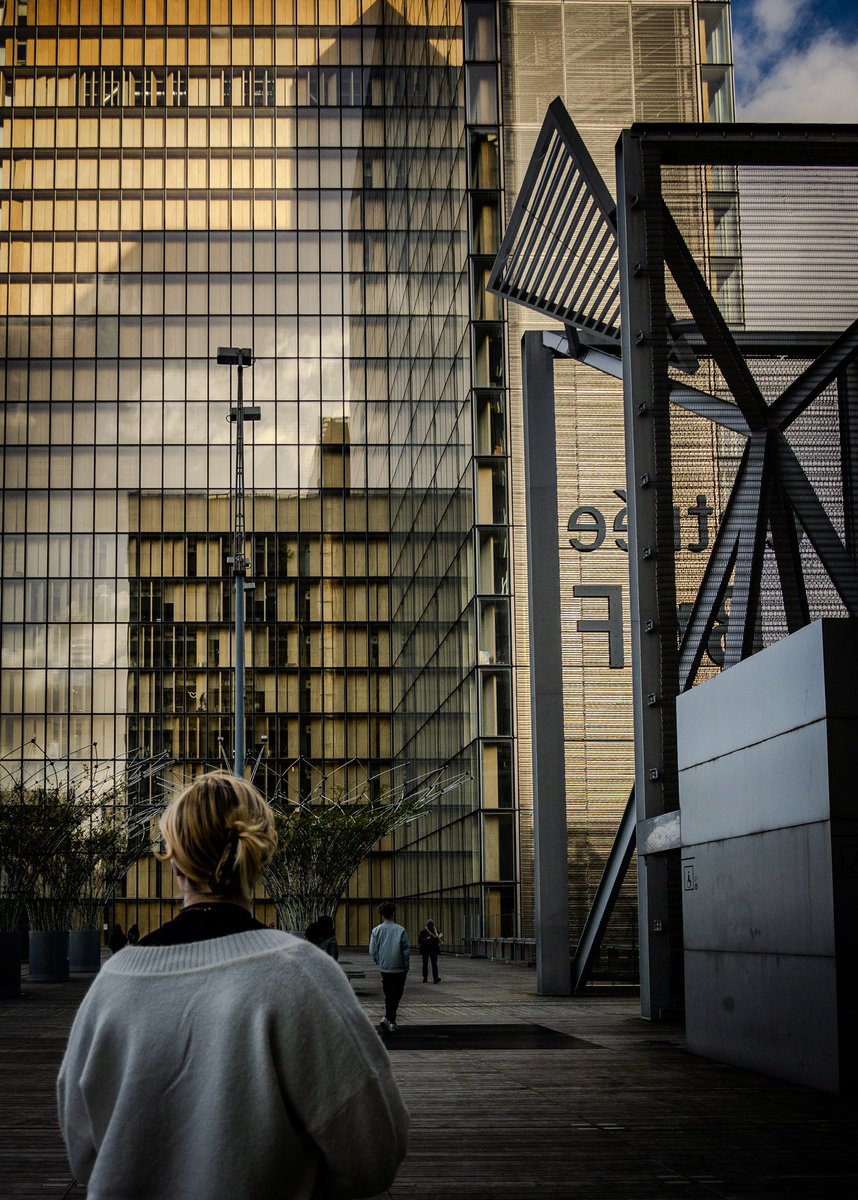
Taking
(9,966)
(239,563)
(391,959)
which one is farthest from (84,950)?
(391,959)

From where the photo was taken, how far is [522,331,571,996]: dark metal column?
23656mm

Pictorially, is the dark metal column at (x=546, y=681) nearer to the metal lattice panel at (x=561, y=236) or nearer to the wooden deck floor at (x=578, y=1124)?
the metal lattice panel at (x=561, y=236)

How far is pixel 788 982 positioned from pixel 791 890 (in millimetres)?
704

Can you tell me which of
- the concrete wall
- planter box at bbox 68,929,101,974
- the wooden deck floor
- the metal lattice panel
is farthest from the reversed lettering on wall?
planter box at bbox 68,929,101,974

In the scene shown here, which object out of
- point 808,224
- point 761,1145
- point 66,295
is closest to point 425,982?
point 808,224

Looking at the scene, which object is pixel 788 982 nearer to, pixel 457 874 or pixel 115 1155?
pixel 115 1155

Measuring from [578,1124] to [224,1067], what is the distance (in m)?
8.54

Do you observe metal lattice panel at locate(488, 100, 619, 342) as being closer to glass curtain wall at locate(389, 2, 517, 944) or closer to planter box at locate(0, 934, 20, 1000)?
planter box at locate(0, 934, 20, 1000)

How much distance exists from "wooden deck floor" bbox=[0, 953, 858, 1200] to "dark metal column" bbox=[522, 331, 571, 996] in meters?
5.60

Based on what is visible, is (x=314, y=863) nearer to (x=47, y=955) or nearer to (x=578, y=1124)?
(x=47, y=955)

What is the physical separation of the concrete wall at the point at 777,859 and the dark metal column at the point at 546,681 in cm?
779

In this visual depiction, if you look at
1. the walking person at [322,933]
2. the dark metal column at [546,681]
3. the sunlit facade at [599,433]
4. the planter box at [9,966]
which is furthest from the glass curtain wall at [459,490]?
the walking person at [322,933]

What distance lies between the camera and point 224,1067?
2617 millimetres

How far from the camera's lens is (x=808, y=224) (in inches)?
677
